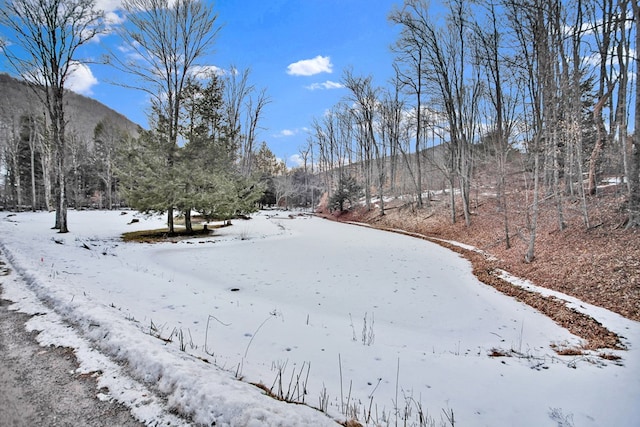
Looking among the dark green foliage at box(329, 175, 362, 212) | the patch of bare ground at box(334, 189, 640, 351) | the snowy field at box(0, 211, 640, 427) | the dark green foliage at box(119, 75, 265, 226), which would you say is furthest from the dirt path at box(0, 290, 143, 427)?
the dark green foliage at box(329, 175, 362, 212)

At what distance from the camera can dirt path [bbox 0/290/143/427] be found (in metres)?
1.89

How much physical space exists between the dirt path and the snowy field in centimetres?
11

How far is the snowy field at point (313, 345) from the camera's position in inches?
88.0

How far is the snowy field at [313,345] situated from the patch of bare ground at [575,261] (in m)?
0.38

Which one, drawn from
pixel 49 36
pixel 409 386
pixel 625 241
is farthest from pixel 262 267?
pixel 49 36

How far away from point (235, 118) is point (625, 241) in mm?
24120

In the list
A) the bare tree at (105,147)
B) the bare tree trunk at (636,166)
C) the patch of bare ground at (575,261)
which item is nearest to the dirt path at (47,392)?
the patch of bare ground at (575,261)

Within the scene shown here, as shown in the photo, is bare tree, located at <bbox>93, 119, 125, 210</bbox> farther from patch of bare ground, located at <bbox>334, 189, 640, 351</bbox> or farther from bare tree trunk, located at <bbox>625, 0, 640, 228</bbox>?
bare tree trunk, located at <bbox>625, 0, 640, 228</bbox>

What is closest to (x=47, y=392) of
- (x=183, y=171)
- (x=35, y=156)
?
(x=183, y=171)

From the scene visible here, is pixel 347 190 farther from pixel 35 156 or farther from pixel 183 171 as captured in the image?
pixel 35 156

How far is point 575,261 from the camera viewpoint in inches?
290

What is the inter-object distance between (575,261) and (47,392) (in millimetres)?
10343

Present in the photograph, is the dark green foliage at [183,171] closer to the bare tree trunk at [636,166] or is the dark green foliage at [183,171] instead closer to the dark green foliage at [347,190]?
the bare tree trunk at [636,166]

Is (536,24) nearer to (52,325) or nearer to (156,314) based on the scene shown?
(156,314)
